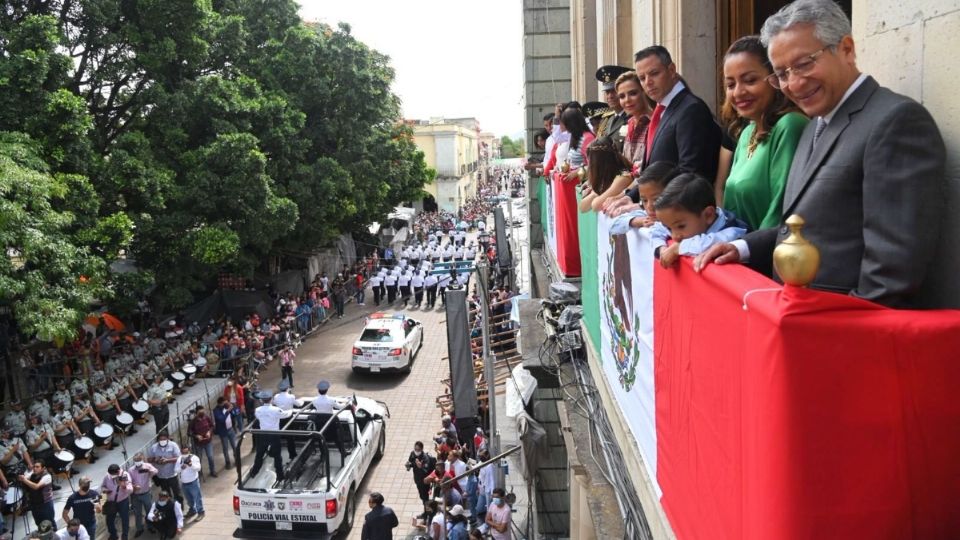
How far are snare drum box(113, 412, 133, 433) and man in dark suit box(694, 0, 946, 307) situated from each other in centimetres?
1620

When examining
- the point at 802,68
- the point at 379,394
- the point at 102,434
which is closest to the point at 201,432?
the point at 102,434

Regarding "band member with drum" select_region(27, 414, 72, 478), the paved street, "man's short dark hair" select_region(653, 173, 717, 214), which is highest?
"man's short dark hair" select_region(653, 173, 717, 214)

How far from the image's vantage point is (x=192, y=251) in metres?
20.6

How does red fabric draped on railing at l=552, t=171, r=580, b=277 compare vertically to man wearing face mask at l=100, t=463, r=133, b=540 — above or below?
above

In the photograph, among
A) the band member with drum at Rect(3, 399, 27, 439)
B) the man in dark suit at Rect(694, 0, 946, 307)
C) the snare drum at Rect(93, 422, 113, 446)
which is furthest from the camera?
the snare drum at Rect(93, 422, 113, 446)

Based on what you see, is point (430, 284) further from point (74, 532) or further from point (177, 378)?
point (74, 532)

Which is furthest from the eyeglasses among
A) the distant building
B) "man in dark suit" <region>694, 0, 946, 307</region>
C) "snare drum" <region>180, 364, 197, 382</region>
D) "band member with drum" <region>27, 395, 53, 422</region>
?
the distant building

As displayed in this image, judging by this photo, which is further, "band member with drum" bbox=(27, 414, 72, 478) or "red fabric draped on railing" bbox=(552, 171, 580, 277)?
"band member with drum" bbox=(27, 414, 72, 478)

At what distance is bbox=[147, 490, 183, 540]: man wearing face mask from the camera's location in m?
13.2

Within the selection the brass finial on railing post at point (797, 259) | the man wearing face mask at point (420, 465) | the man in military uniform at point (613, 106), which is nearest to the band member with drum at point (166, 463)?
the man wearing face mask at point (420, 465)

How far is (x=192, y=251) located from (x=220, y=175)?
2.45 m

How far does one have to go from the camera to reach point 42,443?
14266 mm

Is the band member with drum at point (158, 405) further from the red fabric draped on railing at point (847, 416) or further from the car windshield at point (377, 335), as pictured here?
the red fabric draped on railing at point (847, 416)

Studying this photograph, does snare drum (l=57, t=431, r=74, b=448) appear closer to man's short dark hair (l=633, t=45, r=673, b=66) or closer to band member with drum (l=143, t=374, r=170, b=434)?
band member with drum (l=143, t=374, r=170, b=434)
